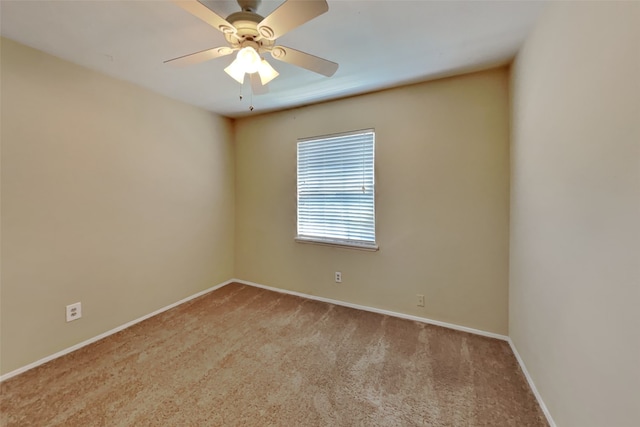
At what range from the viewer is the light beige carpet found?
147 centimetres

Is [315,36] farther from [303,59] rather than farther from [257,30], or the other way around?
[257,30]

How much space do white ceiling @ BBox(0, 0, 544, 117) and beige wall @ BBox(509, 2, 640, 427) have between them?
35cm

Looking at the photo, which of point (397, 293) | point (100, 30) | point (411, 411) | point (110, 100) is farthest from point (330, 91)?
point (411, 411)

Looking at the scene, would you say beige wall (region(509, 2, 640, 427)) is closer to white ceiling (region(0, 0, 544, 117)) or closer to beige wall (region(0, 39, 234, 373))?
white ceiling (region(0, 0, 544, 117))

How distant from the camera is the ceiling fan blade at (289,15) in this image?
1.05m

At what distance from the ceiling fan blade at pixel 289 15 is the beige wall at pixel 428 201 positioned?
164 centimetres

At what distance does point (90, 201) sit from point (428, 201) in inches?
121

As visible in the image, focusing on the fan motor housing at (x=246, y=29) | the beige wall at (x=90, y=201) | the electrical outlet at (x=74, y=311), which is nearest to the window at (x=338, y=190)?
the beige wall at (x=90, y=201)

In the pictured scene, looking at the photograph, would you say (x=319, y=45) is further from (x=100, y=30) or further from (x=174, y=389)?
(x=174, y=389)

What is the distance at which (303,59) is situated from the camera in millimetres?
1497

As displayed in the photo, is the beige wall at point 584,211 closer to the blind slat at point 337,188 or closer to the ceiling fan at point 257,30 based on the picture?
the ceiling fan at point 257,30

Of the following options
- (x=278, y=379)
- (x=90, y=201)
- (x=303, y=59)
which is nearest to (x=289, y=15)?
(x=303, y=59)

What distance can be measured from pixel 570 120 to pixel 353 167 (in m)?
1.82

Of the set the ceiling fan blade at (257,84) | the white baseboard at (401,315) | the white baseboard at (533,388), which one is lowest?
the white baseboard at (533,388)
